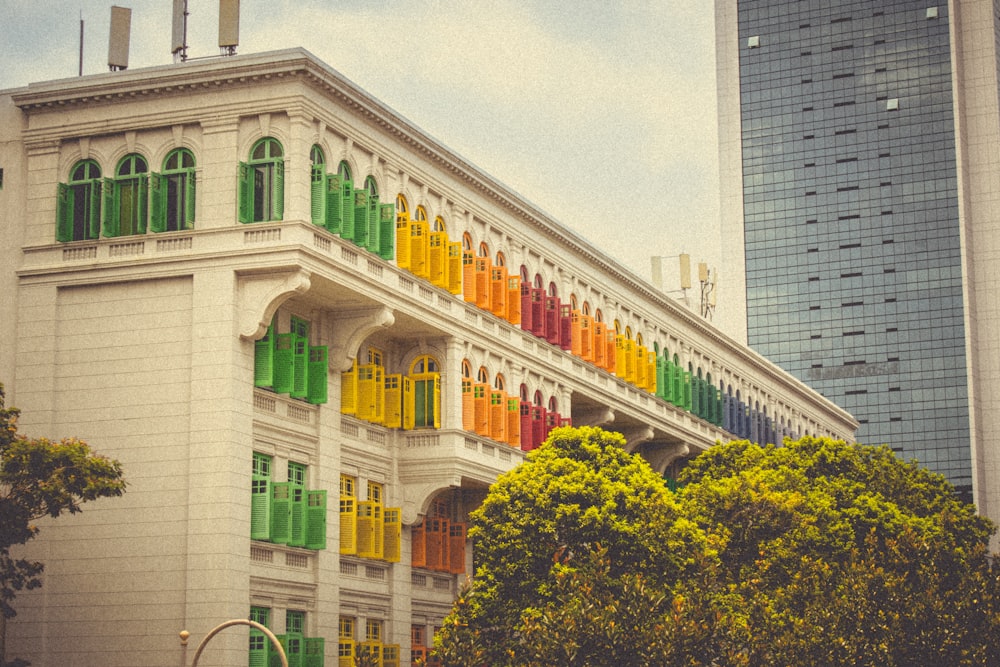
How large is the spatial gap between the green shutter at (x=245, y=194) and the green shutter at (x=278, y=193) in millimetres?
670

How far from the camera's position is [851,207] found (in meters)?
146

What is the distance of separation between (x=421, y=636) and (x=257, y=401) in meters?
13.2

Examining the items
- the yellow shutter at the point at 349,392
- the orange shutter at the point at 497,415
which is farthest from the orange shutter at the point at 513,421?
the yellow shutter at the point at 349,392

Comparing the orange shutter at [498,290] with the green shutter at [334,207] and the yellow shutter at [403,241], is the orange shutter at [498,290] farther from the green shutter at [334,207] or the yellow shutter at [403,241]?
the green shutter at [334,207]

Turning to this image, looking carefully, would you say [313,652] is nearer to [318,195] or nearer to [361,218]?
[361,218]

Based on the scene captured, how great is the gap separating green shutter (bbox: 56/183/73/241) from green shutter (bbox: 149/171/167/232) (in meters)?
2.78

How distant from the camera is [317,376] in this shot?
50.4 m

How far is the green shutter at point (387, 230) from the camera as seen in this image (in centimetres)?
5228

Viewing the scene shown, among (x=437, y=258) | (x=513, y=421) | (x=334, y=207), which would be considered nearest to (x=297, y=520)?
(x=334, y=207)

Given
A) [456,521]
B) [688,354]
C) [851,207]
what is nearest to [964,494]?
[851,207]

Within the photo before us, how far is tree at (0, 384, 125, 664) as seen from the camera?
135ft

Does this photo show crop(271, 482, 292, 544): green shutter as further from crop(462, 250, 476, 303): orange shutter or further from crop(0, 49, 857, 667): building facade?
crop(462, 250, 476, 303): orange shutter

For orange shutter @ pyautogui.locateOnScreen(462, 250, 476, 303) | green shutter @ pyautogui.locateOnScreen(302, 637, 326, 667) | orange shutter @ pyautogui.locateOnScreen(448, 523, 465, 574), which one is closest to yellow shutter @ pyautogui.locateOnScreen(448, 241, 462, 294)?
orange shutter @ pyautogui.locateOnScreen(462, 250, 476, 303)

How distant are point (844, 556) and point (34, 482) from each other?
30423 mm
